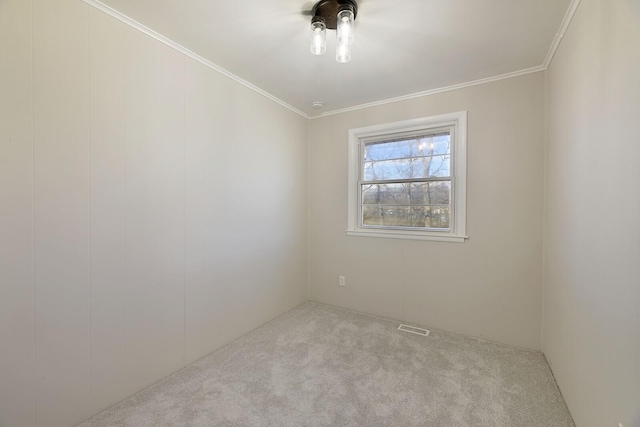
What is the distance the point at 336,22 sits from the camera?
1675 mm

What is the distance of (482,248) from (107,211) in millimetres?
2980

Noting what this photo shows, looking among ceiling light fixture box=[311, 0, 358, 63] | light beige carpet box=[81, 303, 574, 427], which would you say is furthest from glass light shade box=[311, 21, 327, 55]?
light beige carpet box=[81, 303, 574, 427]

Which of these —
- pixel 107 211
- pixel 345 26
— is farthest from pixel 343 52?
pixel 107 211

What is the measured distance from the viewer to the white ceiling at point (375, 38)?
160 cm

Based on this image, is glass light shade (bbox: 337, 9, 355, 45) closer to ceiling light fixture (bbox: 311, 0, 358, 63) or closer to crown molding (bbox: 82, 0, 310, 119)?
ceiling light fixture (bbox: 311, 0, 358, 63)

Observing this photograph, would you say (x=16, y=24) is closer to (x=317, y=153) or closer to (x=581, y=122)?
(x=317, y=153)

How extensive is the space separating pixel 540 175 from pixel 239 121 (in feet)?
8.79

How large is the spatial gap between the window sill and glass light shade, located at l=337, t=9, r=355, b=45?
6.35 feet

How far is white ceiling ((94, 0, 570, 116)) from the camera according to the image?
1596 millimetres

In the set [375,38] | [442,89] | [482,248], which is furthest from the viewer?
[442,89]

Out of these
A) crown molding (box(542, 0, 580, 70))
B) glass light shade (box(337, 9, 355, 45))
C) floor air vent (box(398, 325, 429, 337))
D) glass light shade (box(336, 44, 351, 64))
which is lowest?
floor air vent (box(398, 325, 429, 337))

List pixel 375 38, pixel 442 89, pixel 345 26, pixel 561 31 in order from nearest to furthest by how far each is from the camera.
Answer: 1. pixel 345 26
2. pixel 561 31
3. pixel 375 38
4. pixel 442 89

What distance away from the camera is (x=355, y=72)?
7.71ft

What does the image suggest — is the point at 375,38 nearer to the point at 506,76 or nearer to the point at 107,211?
the point at 506,76
